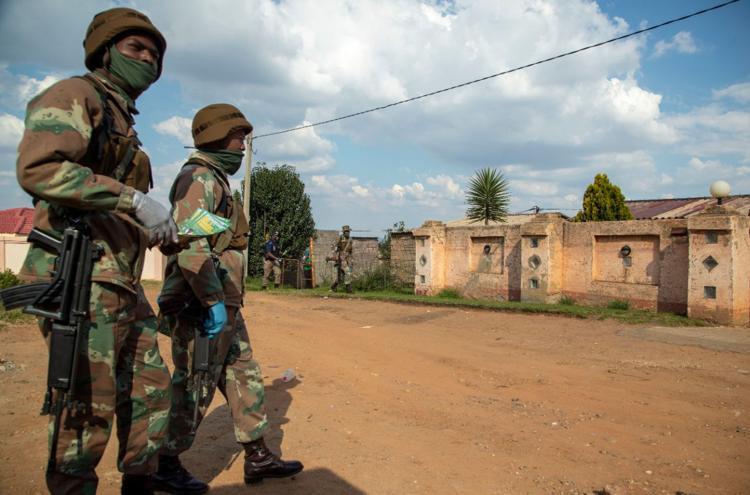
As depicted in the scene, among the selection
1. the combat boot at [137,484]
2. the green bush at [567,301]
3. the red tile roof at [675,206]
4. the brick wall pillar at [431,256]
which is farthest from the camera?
the red tile roof at [675,206]

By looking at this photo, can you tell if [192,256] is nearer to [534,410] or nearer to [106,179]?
[106,179]

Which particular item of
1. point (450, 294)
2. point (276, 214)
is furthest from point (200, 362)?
point (276, 214)

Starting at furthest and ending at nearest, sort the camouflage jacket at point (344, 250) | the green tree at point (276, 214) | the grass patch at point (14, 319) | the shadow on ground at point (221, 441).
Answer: the green tree at point (276, 214), the camouflage jacket at point (344, 250), the grass patch at point (14, 319), the shadow on ground at point (221, 441)

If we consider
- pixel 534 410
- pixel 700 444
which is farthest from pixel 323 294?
pixel 700 444

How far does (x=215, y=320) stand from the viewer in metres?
2.82

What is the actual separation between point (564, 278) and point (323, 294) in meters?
6.66

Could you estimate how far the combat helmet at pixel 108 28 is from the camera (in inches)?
88.7

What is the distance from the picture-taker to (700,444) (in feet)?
12.1

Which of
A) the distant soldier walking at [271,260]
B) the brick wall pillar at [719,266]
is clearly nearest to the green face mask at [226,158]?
the brick wall pillar at [719,266]

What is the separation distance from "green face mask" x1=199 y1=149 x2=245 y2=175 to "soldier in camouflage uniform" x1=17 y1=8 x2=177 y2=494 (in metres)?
0.81

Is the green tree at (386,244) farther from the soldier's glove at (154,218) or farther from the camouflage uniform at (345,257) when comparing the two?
the soldier's glove at (154,218)

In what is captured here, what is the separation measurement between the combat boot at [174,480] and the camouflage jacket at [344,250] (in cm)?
1353

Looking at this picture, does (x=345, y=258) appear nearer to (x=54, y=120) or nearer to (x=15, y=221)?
(x=54, y=120)

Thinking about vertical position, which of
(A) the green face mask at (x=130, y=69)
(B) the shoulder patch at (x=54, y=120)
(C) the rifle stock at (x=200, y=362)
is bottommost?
(C) the rifle stock at (x=200, y=362)
